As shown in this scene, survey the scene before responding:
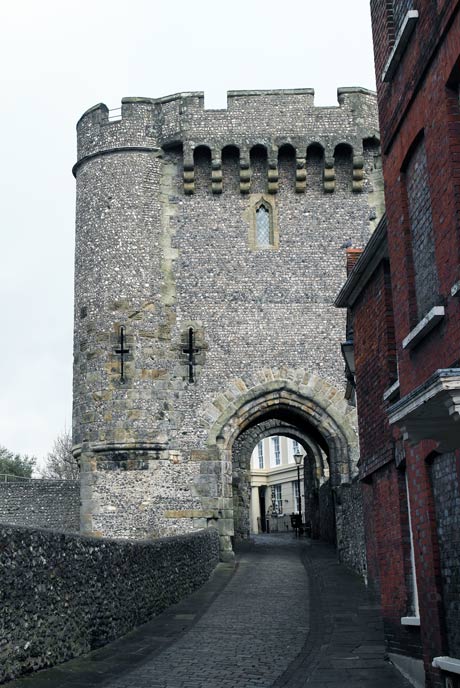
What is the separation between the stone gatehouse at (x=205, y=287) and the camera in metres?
20.4

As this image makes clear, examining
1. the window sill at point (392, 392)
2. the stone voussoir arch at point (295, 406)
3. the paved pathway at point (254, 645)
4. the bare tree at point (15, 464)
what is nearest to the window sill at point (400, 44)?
the window sill at point (392, 392)

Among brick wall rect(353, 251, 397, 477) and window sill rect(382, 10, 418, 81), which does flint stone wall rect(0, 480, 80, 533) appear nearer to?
brick wall rect(353, 251, 397, 477)

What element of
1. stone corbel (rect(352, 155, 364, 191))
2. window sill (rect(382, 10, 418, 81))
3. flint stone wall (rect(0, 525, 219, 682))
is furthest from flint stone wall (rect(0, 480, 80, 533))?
window sill (rect(382, 10, 418, 81))

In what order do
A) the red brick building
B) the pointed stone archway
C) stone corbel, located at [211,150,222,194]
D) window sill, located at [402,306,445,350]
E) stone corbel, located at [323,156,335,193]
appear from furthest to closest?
stone corbel, located at [323,156,335,193] → stone corbel, located at [211,150,222,194] → the pointed stone archway → window sill, located at [402,306,445,350] → the red brick building

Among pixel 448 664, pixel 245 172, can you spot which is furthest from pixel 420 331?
pixel 245 172

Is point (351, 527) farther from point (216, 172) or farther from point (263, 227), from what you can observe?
point (216, 172)

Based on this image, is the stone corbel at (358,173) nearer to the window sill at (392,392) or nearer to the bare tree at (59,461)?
the window sill at (392,392)

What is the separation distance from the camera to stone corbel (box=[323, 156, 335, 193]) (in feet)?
71.8

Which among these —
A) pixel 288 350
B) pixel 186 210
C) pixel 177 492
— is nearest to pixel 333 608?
pixel 177 492

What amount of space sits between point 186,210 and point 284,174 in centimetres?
272

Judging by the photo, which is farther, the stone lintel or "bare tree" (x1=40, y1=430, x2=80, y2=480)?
"bare tree" (x1=40, y1=430, x2=80, y2=480)

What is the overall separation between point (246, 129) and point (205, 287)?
4.20 meters

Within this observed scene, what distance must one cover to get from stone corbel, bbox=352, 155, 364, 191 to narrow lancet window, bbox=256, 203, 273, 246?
2339 millimetres

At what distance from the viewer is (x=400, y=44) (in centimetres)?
816
